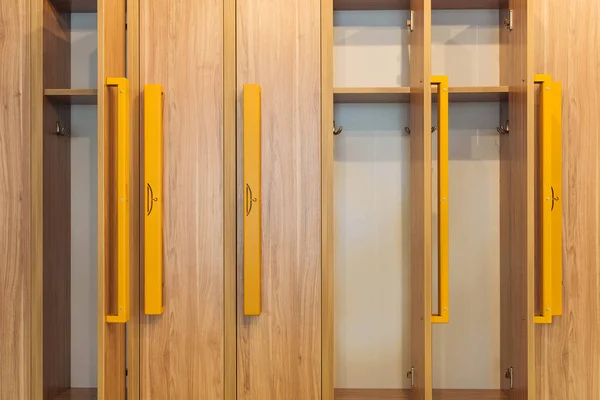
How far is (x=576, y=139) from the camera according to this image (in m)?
2.32

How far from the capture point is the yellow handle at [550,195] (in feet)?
7.14

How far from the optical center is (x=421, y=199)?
7.23 ft

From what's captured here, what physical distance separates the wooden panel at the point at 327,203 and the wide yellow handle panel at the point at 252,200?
27cm

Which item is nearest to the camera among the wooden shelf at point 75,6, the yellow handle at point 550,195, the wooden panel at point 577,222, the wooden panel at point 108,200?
the wooden panel at point 108,200

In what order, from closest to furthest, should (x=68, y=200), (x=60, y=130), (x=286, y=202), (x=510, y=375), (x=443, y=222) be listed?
(x=443, y=222), (x=286, y=202), (x=510, y=375), (x=60, y=130), (x=68, y=200)

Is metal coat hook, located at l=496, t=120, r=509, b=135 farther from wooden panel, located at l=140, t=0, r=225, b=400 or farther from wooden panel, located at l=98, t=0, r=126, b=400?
wooden panel, located at l=98, t=0, r=126, b=400

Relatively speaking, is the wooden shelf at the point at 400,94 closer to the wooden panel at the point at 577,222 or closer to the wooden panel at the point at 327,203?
the wooden panel at the point at 327,203

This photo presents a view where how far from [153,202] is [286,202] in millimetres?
561

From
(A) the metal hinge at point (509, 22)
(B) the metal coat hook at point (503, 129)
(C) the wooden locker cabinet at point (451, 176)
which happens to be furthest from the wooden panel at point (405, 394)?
(A) the metal hinge at point (509, 22)

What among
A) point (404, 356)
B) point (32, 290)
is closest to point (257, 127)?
point (32, 290)

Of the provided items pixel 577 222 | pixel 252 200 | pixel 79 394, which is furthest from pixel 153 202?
pixel 577 222

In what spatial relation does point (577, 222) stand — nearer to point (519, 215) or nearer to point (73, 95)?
point (519, 215)

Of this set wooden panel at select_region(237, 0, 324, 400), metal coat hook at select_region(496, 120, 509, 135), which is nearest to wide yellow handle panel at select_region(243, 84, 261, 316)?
wooden panel at select_region(237, 0, 324, 400)

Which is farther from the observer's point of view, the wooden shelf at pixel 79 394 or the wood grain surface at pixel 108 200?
the wooden shelf at pixel 79 394
